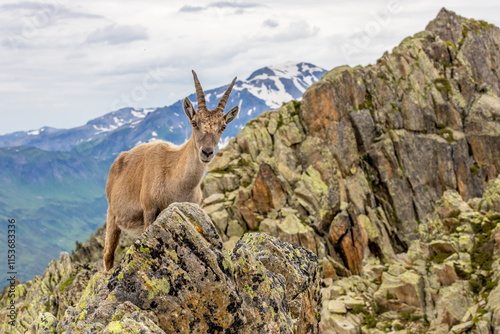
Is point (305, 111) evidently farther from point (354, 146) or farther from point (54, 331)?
point (54, 331)

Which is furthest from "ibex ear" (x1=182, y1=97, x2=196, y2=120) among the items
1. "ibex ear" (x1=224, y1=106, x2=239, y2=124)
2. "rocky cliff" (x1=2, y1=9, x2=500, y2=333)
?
"rocky cliff" (x1=2, y1=9, x2=500, y2=333)

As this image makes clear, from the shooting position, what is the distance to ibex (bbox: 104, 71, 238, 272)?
49.6 feet

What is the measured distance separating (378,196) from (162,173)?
259ft

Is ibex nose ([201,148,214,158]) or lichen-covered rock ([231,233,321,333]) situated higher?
ibex nose ([201,148,214,158])

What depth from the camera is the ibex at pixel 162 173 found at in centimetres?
1512

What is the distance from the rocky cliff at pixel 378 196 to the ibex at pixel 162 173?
3.37 meters

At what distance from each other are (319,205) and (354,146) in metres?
24.8

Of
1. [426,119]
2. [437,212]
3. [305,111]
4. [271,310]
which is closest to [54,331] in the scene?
[271,310]

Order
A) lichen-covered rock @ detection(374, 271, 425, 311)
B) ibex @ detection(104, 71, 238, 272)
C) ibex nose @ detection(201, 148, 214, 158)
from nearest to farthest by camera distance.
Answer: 1. ibex nose @ detection(201, 148, 214, 158)
2. ibex @ detection(104, 71, 238, 272)
3. lichen-covered rock @ detection(374, 271, 425, 311)

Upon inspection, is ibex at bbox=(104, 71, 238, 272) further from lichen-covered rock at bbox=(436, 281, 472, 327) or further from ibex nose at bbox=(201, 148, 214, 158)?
lichen-covered rock at bbox=(436, 281, 472, 327)

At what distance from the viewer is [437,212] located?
5709 cm

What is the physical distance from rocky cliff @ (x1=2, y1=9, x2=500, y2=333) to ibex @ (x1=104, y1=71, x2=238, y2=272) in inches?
133

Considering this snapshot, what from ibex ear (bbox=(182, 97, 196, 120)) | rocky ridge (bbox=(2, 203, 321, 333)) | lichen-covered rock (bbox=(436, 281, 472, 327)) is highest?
ibex ear (bbox=(182, 97, 196, 120))

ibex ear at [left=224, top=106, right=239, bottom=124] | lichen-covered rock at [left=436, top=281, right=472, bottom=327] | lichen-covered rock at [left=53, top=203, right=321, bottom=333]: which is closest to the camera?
lichen-covered rock at [left=53, top=203, right=321, bottom=333]
